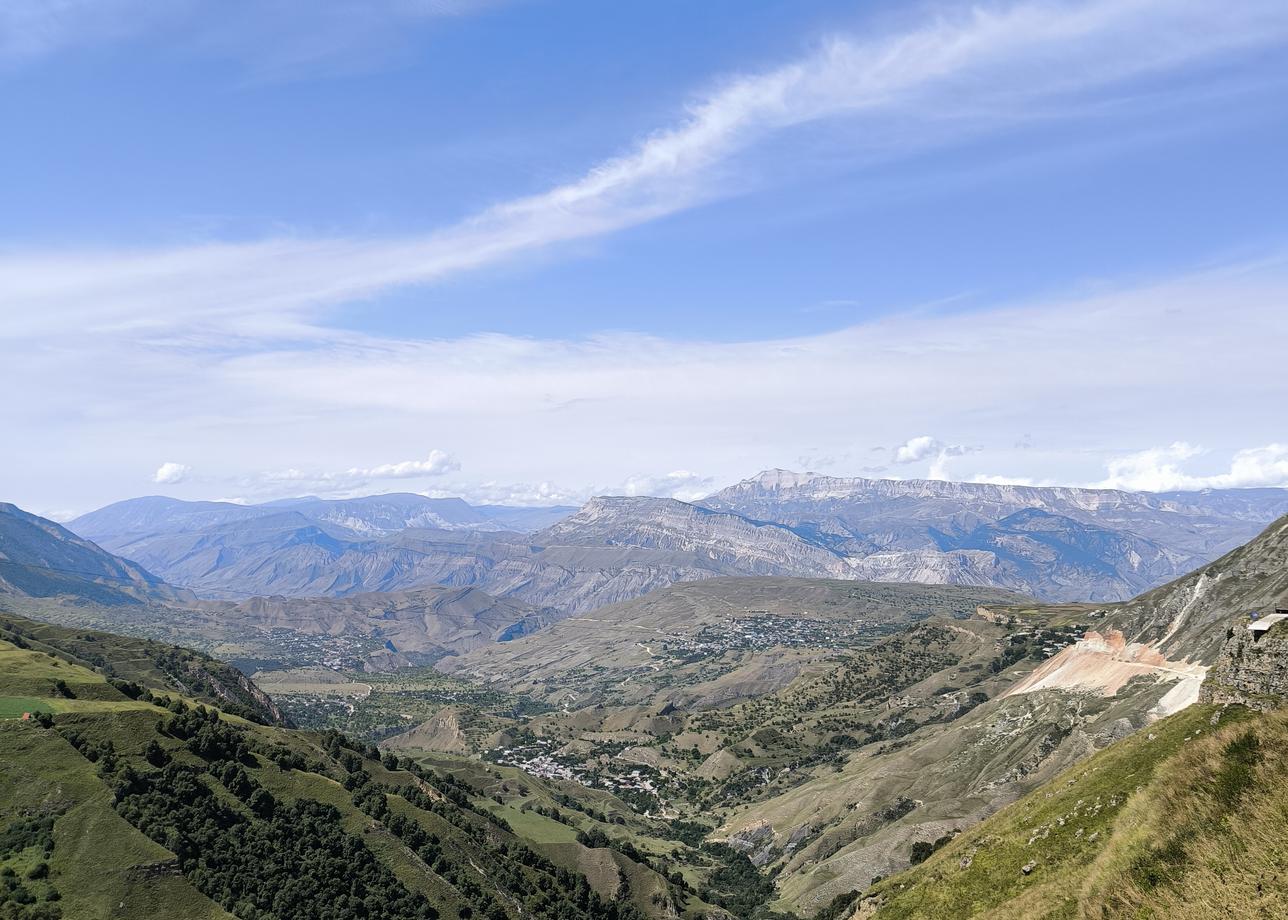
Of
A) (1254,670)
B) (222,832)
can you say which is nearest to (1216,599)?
(1254,670)

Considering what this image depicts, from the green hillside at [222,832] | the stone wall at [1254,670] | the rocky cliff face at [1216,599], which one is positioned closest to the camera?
the stone wall at [1254,670]

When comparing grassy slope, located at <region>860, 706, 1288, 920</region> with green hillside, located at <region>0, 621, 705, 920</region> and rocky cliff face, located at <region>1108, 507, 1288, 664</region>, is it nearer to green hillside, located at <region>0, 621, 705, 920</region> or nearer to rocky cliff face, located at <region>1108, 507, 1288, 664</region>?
green hillside, located at <region>0, 621, 705, 920</region>

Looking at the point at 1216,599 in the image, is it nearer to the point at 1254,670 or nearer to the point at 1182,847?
the point at 1254,670

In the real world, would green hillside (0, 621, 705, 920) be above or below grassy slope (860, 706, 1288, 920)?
below

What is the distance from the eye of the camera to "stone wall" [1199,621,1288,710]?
44.5m

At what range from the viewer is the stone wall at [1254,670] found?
44456mm

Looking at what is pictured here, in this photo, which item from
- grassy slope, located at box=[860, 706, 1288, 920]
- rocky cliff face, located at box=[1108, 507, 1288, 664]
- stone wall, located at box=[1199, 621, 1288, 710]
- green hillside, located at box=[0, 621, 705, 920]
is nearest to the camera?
grassy slope, located at box=[860, 706, 1288, 920]

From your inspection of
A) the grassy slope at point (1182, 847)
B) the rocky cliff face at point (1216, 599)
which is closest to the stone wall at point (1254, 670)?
the grassy slope at point (1182, 847)

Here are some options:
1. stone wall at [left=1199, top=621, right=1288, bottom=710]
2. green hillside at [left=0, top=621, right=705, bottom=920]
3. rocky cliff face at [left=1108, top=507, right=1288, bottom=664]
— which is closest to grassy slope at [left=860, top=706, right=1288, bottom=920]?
stone wall at [left=1199, top=621, right=1288, bottom=710]

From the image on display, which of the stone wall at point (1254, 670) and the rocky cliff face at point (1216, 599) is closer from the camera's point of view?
the stone wall at point (1254, 670)

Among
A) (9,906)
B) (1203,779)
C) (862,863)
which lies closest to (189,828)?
(9,906)

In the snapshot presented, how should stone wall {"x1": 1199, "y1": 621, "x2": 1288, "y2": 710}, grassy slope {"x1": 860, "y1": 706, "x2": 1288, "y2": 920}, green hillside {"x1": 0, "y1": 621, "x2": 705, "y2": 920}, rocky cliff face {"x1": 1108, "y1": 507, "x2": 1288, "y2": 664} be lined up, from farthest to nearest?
rocky cliff face {"x1": 1108, "y1": 507, "x2": 1288, "y2": 664}
green hillside {"x1": 0, "y1": 621, "x2": 705, "y2": 920}
stone wall {"x1": 1199, "y1": 621, "x2": 1288, "y2": 710}
grassy slope {"x1": 860, "y1": 706, "x2": 1288, "y2": 920}

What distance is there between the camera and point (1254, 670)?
46656 mm

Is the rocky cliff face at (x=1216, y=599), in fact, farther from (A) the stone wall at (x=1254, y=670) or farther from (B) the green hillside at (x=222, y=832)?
(B) the green hillside at (x=222, y=832)
